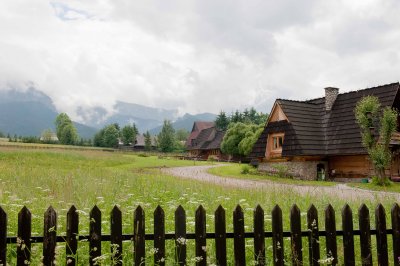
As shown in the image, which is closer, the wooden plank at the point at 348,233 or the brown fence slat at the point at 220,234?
the brown fence slat at the point at 220,234

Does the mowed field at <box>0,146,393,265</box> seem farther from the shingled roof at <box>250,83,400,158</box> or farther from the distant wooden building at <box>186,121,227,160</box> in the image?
the distant wooden building at <box>186,121,227,160</box>

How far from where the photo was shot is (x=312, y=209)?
4336mm

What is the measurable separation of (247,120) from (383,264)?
8067 centimetres

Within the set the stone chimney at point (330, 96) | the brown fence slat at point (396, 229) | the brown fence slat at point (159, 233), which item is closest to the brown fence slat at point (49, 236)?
the brown fence slat at point (159, 233)

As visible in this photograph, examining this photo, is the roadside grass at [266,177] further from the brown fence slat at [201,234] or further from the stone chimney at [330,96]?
the brown fence slat at [201,234]

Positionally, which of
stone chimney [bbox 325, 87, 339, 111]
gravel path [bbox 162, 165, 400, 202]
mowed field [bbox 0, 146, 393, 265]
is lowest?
gravel path [bbox 162, 165, 400, 202]

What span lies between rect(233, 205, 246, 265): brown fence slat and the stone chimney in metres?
28.8

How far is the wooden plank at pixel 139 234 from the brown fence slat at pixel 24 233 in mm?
1017

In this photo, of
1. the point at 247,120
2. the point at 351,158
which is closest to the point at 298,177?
the point at 351,158

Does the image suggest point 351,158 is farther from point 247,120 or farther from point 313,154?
point 247,120

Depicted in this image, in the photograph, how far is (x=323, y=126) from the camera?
98.4 feet

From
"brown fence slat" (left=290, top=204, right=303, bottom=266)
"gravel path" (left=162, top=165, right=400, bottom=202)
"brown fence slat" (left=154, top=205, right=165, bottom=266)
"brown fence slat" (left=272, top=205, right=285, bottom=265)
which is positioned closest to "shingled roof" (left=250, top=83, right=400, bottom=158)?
"gravel path" (left=162, top=165, right=400, bottom=202)

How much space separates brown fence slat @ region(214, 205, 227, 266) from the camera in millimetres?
4039

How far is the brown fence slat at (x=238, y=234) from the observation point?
404 centimetres
